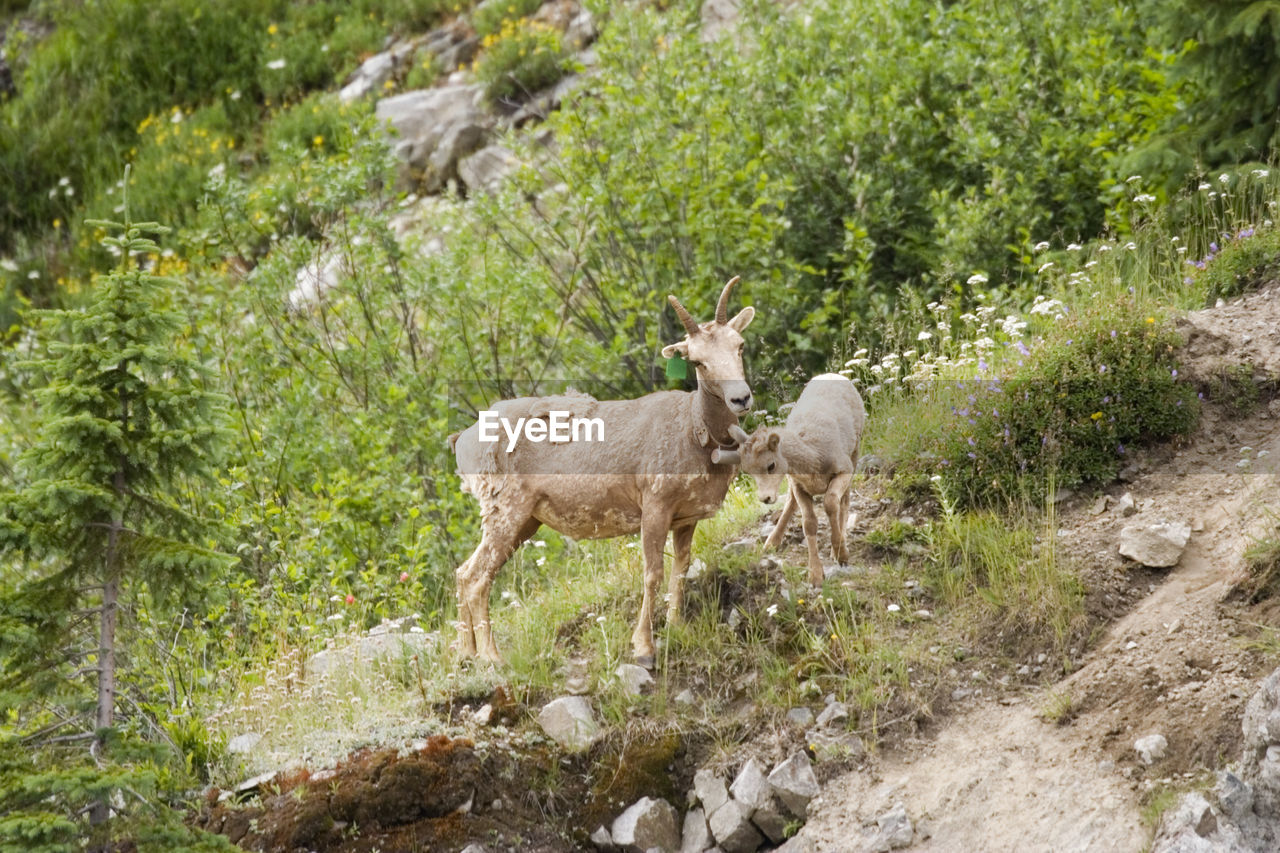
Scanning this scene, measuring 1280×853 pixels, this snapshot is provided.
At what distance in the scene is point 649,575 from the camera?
7.26 metres

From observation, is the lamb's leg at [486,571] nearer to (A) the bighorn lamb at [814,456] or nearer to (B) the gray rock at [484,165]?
(A) the bighorn lamb at [814,456]

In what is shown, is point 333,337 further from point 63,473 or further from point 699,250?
point 63,473

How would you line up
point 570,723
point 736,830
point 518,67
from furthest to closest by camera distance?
point 518,67 → point 570,723 → point 736,830

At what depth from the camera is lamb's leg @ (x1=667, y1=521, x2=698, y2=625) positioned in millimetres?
7648

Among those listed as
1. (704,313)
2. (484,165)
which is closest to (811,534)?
(704,313)

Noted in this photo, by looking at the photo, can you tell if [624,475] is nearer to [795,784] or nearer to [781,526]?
[781,526]

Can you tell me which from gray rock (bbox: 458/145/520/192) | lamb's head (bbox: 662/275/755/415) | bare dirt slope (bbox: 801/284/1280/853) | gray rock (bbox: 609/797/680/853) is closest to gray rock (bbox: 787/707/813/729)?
bare dirt slope (bbox: 801/284/1280/853)

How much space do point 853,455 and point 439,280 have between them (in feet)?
16.3

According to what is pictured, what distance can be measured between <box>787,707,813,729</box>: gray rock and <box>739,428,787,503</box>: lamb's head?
115cm

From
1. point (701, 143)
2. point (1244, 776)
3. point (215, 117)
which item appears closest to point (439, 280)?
point (701, 143)

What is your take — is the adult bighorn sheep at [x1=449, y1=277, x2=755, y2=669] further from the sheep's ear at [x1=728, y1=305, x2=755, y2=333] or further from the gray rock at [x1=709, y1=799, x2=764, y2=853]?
the gray rock at [x1=709, y1=799, x2=764, y2=853]

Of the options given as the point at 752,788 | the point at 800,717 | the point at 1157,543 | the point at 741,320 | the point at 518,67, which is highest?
the point at 518,67

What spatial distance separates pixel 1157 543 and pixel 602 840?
3.42 meters

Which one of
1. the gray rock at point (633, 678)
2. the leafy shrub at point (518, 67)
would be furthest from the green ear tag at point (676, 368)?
the leafy shrub at point (518, 67)
